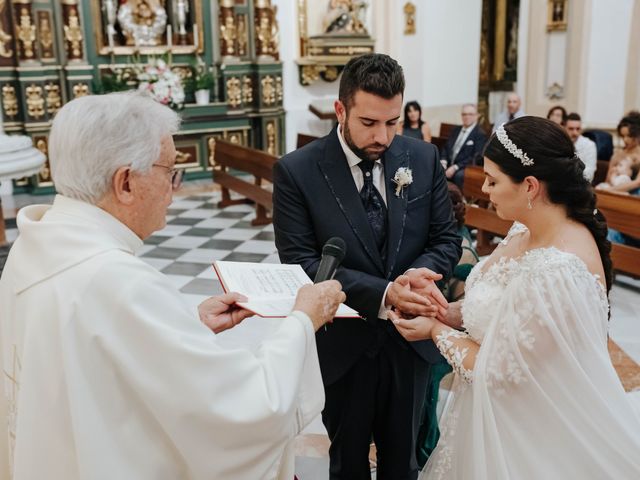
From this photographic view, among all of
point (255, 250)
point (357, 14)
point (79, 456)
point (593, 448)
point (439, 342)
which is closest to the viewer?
point (79, 456)

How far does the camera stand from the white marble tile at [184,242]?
695 centimetres

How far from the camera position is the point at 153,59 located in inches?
394

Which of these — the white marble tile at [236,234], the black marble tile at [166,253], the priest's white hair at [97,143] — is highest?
the priest's white hair at [97,143]

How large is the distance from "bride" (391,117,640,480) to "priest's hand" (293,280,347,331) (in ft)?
1.64

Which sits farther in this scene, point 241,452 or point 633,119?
point 633,119

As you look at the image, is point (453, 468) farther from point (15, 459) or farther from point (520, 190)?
point (15, 459)

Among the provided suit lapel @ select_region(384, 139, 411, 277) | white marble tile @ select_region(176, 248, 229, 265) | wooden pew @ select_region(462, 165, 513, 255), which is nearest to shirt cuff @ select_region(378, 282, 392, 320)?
suit lapel @ select_region(384, 139, 411, 277)

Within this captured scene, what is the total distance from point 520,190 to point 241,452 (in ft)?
3.65

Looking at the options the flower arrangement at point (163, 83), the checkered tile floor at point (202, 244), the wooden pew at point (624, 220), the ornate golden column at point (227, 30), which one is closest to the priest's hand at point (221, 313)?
the checkered tile floor at point (202, 244)

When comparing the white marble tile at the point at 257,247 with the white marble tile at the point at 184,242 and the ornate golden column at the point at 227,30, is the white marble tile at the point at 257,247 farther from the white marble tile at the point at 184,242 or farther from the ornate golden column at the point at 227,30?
the ornate golden column at the point at 227,30

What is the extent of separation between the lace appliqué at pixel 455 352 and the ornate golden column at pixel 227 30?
9236mm

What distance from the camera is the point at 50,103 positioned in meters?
9.41

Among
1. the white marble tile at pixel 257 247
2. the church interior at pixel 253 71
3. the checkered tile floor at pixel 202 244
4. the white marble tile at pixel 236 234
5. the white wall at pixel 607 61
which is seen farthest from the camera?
the white wall at pixel 607 61

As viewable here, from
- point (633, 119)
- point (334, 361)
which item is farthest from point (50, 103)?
point (334, 361)
